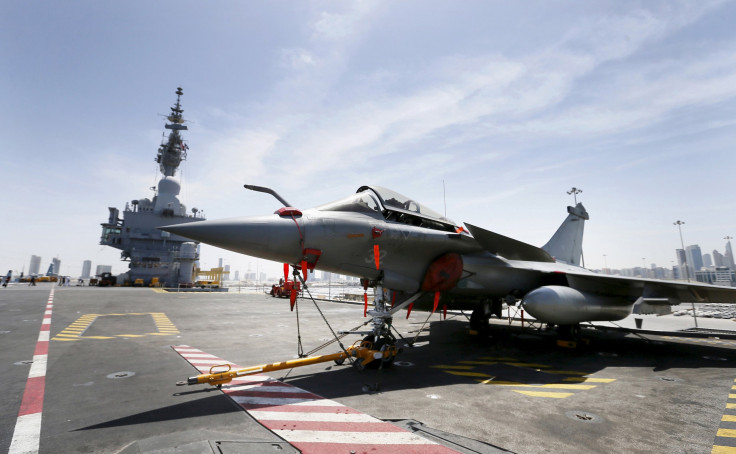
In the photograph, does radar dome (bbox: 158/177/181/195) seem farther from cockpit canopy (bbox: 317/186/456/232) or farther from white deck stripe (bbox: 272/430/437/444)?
white deck stripe (bbox: 272/430/437/444)

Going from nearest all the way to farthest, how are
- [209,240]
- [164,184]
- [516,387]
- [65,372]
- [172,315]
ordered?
[209,240]
[516,387]
[65,372]
[172,315]
[164,184]

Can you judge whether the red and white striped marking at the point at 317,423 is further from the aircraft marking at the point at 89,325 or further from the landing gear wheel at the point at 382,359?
the aircraft marking at the point at 89,325

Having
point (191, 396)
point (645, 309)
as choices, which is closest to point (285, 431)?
point (191, 396)

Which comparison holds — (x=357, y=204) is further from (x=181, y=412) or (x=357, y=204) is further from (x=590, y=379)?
(x=590, y=379)

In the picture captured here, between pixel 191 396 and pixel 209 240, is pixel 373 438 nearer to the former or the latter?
pixel 191 396

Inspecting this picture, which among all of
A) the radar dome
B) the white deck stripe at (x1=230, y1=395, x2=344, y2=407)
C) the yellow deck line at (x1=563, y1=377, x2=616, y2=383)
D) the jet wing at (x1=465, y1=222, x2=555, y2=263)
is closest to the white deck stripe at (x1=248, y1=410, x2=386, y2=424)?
the white deck stripe at (x1=230, y1=395, x2=344, y2=407)

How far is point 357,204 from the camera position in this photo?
688cm

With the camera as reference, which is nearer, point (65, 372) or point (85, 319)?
point (65, 372)

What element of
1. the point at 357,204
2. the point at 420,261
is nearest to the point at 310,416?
the point at 357,204

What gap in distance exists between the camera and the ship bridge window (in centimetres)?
667

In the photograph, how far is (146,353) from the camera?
27.4 feet

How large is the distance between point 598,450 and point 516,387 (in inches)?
97.5

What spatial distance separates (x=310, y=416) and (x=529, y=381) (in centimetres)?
452

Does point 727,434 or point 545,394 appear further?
point 545,394
